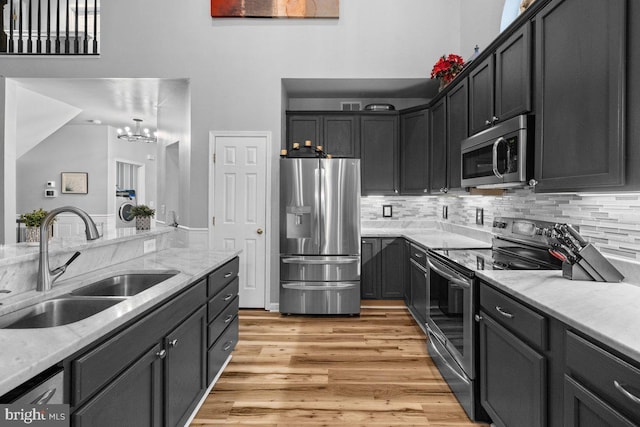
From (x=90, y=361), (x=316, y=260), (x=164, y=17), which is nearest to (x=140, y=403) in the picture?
(x=90, y=361)

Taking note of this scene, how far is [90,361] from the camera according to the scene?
44.6 inches

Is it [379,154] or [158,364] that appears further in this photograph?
[379,154]

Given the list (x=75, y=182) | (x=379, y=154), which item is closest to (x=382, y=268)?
(x=379, y=154)

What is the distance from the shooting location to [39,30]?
4.57 meters

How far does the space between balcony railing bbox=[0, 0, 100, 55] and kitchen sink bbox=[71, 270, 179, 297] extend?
11.2 feet

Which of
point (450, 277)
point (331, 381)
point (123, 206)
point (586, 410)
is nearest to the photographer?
point (586, 410)

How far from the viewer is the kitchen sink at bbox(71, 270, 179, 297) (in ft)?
6.56

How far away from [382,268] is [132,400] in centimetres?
347

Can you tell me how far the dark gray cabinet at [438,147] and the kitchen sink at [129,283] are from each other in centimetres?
281

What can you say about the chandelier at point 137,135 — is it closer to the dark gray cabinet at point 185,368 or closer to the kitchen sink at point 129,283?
the kitchen sink at point 129,283

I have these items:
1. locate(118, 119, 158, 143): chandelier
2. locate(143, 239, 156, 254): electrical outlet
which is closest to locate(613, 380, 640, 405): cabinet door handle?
locate(143, 239, 156, 254): electrical outlet

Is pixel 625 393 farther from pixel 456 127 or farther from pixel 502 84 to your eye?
pixel 456 127

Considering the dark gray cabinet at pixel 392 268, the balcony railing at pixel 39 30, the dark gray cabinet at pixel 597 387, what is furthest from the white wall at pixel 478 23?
the balcony railing at pixel 39 30

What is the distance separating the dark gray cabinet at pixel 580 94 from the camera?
1.54 metres
